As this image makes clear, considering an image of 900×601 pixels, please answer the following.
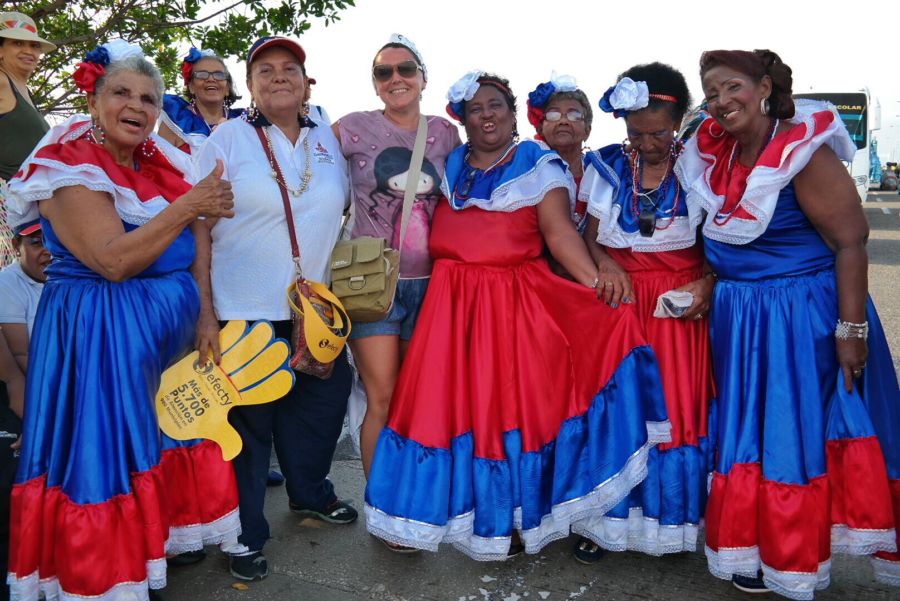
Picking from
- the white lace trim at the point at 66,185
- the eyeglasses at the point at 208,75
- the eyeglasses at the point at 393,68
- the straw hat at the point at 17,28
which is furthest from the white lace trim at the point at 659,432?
the straw hat at the point at 17,28

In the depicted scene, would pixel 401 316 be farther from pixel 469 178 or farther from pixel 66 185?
pixel 66 185

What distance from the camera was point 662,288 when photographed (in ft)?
10.4

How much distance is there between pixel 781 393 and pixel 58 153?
278cm

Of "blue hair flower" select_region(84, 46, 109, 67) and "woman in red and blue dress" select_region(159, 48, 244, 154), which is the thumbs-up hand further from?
"woman in red and blue dress" select_region(159, 48, 244, 154)

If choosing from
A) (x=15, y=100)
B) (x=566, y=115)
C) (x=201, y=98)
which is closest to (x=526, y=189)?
(x=566, y=115)

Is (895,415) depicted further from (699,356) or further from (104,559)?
(104,559)

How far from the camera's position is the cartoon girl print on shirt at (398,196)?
11.1ft

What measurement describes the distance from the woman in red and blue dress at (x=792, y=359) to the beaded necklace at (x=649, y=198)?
0.61 feet

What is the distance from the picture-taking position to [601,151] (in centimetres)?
340

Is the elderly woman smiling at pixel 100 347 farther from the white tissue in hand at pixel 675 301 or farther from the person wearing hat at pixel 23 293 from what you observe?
the white tissue in hand at pixel 675 301

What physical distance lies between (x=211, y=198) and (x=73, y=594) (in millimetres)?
1463

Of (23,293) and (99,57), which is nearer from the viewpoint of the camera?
(99,57)

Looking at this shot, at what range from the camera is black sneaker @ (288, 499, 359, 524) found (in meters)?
3.77

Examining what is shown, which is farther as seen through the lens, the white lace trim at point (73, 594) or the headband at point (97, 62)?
the headband at point (97, 62)
